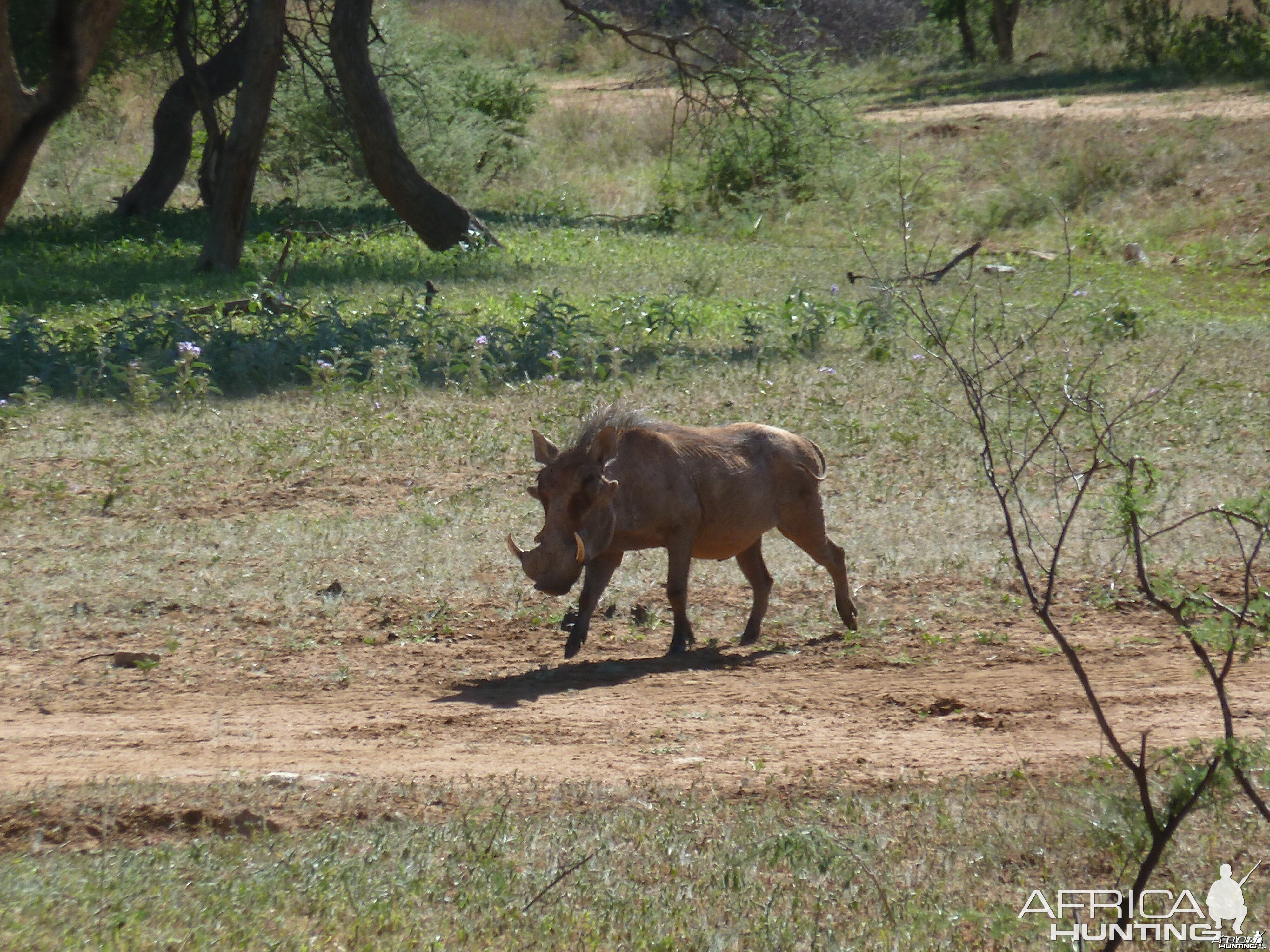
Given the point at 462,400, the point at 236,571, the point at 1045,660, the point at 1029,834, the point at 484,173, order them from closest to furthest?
the point at 1029,834
the point at 1045,660
the point at 236,571
the point at 462,400
the point at 484,173

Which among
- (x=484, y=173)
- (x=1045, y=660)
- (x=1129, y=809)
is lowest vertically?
(x=1045, y=660)

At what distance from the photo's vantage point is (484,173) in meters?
28.0

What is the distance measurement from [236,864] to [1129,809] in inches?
102

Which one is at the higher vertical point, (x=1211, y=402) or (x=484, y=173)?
(x=484, y=173)

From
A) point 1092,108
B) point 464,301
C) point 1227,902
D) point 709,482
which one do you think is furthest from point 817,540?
point 1092,108

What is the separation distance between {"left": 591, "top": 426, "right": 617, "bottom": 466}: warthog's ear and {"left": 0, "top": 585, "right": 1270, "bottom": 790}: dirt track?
99 centimetres

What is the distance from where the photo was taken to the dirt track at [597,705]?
5.05 meters

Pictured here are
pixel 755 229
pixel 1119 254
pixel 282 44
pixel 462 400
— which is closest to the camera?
pixel 462 400

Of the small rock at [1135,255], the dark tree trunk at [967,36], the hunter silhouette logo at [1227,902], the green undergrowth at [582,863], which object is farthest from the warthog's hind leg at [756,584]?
the dark tree trunk at [967,36]

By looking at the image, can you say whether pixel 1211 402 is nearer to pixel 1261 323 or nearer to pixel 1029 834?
pixel 1261 323

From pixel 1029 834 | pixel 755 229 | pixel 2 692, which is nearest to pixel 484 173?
pixel 755 229

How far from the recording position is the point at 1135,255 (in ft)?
66.8

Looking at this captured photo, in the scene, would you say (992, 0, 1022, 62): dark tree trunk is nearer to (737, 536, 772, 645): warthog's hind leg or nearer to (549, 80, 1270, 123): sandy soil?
(549, 80, 1270, 123): sandy soil

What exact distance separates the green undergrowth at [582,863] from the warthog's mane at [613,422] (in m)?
1.98
